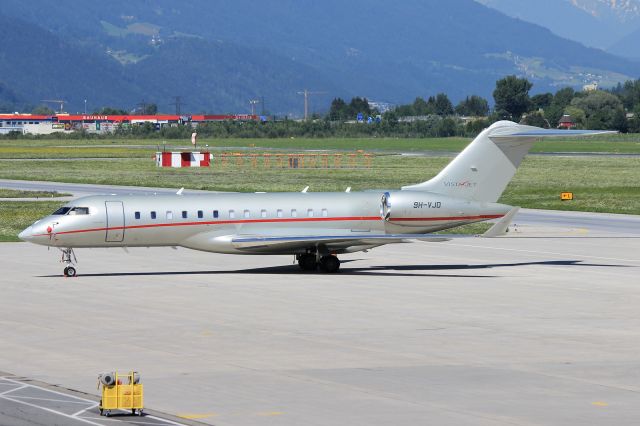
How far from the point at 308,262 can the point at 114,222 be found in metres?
6.48

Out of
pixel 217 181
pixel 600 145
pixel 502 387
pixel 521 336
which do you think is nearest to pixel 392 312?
pixel 521 336

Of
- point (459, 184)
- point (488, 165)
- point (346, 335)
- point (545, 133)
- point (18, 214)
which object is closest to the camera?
point (346, 335)

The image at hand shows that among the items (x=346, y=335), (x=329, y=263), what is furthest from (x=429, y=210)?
(x=346, y=335)

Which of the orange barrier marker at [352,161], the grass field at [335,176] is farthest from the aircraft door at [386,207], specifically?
the orange barrier marker at [352,161]

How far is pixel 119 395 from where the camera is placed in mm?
21578

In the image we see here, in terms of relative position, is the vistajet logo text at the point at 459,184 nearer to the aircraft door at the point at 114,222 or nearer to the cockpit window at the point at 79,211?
the aircraft door at the point at 114,222

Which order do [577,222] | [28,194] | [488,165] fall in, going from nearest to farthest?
1. [488,165]
2. [577,222]
3. [28,194]

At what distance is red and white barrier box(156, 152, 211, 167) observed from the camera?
11117 centimetres

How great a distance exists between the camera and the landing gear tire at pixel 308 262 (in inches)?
1666

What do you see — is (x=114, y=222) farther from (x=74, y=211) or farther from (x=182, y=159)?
(x=182, y=159)

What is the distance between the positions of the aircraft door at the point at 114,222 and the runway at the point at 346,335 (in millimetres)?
1369

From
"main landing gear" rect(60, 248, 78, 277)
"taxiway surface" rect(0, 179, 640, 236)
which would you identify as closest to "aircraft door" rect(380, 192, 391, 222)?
"main landing gear" rect(60, 248, 78, 277)

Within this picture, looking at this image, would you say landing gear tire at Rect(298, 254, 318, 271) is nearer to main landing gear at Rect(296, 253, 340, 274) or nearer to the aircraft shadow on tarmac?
main landing gear at Rect(296, 253, 340, 274)

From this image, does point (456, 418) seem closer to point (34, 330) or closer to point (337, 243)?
point (34, 330)
